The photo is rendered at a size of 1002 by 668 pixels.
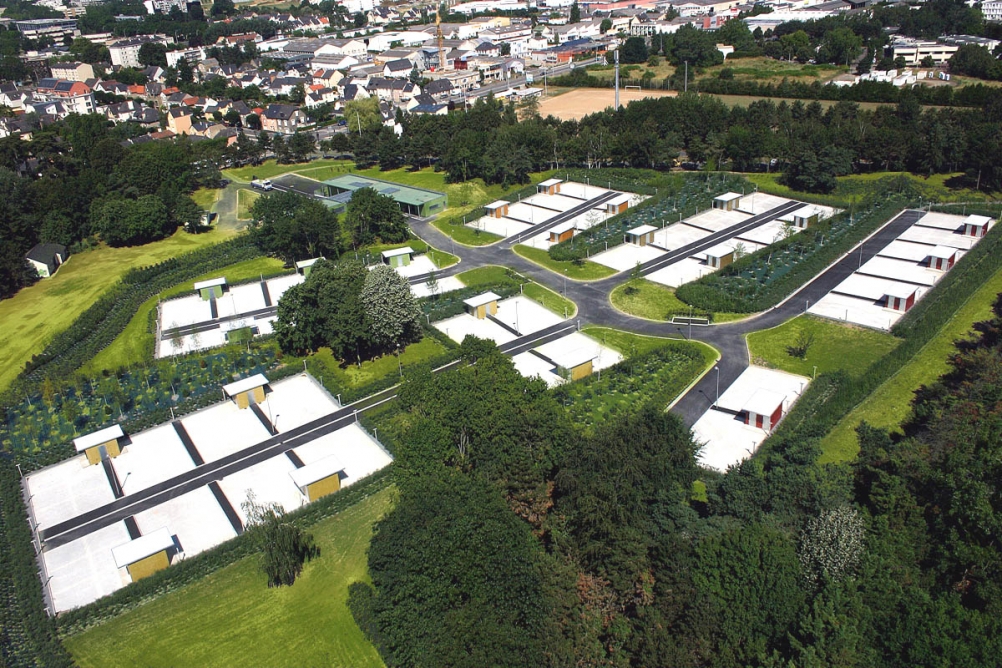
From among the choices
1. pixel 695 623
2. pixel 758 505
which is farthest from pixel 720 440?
pixel 695 623

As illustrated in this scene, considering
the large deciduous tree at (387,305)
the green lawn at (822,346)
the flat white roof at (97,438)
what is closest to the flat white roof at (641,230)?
the green lawn at (822,346)

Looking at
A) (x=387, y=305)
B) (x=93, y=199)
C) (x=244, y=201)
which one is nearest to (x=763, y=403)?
(x=387, y=305)

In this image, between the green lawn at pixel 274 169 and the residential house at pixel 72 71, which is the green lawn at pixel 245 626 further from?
the residential house at pixel 72 71

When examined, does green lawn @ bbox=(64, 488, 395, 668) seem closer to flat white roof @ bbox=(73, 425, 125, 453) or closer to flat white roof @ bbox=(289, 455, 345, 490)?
flat white roof @ bbox=(289, 455, 345, 490)

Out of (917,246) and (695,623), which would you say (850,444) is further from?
(917,246)

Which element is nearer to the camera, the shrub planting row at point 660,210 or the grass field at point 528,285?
the grass field at point 528,285
